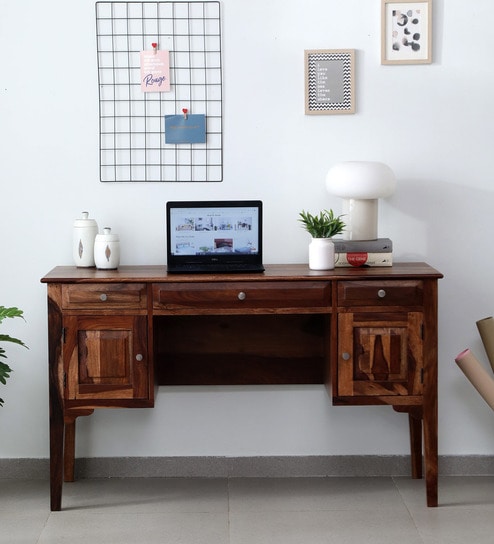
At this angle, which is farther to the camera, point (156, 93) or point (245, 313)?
point (156, 93)

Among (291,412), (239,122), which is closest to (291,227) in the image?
(239,122)

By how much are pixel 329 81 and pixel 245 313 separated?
0.96 meters

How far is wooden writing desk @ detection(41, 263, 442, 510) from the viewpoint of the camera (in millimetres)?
3262

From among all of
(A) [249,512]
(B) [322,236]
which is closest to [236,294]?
(B) [322,236]

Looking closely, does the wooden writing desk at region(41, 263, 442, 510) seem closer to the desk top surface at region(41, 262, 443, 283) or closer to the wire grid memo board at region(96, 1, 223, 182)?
the desk top surface at region(41, 262, 443, 283)

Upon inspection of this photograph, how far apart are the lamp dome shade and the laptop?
0.31m

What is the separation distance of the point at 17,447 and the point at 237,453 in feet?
2.83

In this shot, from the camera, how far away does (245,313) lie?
10.7 ft

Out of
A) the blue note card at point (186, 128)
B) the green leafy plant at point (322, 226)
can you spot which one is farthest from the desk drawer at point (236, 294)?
the blue note card at point (186, 128)

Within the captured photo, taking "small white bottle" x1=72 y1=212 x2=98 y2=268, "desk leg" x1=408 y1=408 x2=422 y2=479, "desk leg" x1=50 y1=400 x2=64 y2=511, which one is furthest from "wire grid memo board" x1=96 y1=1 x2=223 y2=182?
"desk leg" x1=408 y1=408 x2=422 y2=479

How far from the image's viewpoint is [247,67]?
358 centimetres

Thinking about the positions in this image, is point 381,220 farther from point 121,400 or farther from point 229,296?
point 121,400

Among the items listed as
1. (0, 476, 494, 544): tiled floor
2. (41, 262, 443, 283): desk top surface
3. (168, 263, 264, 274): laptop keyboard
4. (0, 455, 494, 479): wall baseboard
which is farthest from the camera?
(0, 455, 494, 479): wall baseboard

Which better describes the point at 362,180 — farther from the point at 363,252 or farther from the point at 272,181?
the point at 272,181
